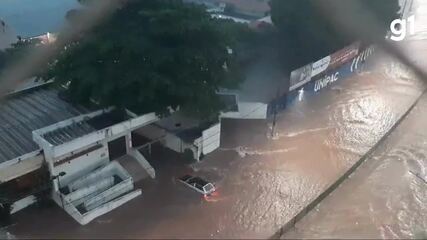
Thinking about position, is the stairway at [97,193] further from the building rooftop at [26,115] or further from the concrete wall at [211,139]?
the concrete wall at [211,139]

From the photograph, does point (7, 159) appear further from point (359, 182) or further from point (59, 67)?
point (359, 182)

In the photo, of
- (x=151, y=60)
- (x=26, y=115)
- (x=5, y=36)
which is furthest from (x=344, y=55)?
(x=5, y=36)

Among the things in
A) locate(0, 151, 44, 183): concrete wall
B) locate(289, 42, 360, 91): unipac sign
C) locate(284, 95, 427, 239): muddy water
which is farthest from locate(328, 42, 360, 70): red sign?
locate(0, 151, 44, 183): concrete wall

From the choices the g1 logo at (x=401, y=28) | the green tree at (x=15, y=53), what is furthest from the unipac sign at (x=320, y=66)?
the green tree at (x=15, y=53)

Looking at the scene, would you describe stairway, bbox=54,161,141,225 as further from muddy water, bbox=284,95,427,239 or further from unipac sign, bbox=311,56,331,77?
unipac sign, bbox=311,56,331,77

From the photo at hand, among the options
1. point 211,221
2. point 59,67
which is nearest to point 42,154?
point 59,67
